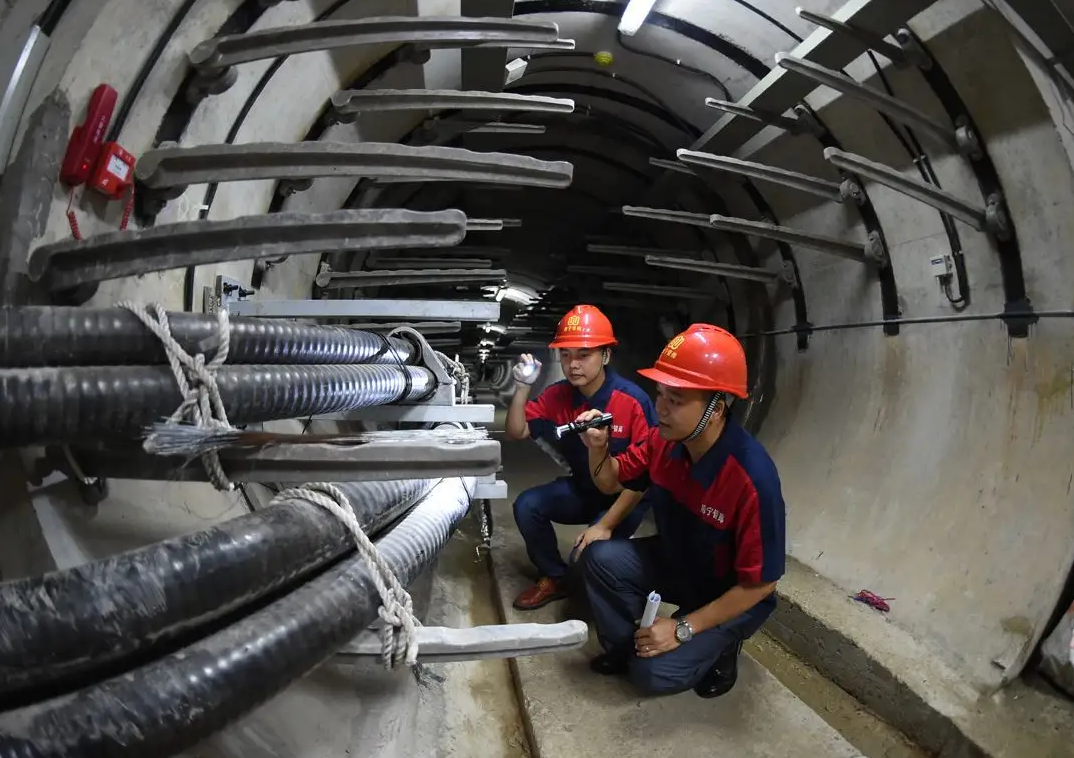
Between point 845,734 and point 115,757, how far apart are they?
2218 mm

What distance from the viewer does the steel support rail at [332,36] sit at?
1.61 m

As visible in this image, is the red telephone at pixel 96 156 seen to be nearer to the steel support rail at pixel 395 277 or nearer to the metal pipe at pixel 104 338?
the metal pipe at pixel 104 338

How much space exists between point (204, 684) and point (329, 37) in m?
1.59

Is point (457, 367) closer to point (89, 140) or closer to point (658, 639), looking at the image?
point (658, 639)

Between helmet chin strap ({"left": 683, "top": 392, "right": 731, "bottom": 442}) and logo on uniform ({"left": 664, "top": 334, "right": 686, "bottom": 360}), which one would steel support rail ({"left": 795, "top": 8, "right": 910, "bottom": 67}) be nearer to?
logo on uniform ({"left": 664, "top": 334, "right": 686, "bottom": 360})

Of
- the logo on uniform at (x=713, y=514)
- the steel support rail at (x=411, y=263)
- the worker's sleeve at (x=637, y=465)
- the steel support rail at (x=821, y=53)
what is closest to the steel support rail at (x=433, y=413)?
the worker's sleeve at (x=637, y=465)

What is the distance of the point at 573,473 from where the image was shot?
9.61 ft

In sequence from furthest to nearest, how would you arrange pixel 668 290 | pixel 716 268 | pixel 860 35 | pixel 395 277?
pixel 668 290, pixel 716 268, pixel 395 277, pixel 860 35

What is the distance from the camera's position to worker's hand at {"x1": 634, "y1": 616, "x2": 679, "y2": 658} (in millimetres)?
1868

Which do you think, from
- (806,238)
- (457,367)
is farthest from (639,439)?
(806,238)

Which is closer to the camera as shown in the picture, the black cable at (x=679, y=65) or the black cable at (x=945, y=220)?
the black cable at (x=945, y=220)

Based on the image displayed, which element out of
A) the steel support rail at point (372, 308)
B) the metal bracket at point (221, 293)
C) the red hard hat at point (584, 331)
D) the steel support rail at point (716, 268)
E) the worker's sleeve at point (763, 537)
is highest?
the steel support rail at point (716, 268)

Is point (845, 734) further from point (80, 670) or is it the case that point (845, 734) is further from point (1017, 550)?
point (80, 670)

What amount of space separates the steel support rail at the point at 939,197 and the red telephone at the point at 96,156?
2.29 meters
